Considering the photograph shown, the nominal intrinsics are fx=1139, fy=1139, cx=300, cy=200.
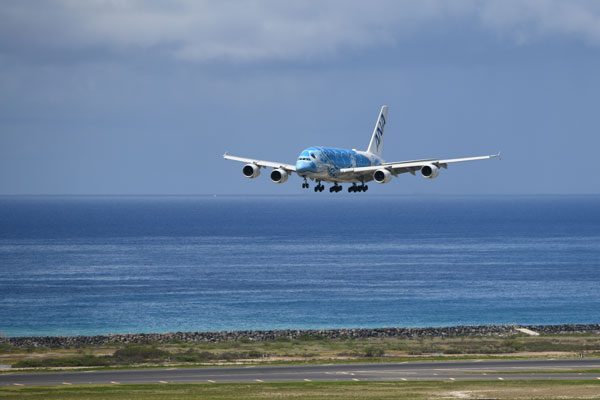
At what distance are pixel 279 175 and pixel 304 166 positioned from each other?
390 cm

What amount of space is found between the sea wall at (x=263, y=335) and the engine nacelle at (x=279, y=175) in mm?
22548

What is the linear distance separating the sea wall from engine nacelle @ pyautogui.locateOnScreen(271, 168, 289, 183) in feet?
74.0

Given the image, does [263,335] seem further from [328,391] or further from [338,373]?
[328,391]

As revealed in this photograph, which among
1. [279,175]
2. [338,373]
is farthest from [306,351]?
[338,373]

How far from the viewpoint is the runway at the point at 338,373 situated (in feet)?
224

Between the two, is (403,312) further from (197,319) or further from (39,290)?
(39,290)

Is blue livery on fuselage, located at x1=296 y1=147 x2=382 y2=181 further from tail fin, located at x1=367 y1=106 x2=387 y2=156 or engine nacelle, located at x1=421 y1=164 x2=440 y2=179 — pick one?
tail fin, located at x1=367 y1=106 x2=387 y2=156

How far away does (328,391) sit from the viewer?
6250 centimetres

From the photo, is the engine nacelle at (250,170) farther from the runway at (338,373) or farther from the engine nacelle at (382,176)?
→ the runway at (338,373)

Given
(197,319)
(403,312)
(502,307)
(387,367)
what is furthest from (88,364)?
(502,307)

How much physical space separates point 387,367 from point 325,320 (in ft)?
208

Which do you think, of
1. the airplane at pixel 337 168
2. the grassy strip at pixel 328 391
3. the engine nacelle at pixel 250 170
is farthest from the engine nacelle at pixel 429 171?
the grassy strip at pixel 328 391

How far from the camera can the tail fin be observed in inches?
4803

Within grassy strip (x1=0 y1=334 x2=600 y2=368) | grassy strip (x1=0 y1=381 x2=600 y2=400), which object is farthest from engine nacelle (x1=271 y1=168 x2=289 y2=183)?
grassy strip (x1=0 y1=381 x2=600 y2=400)
